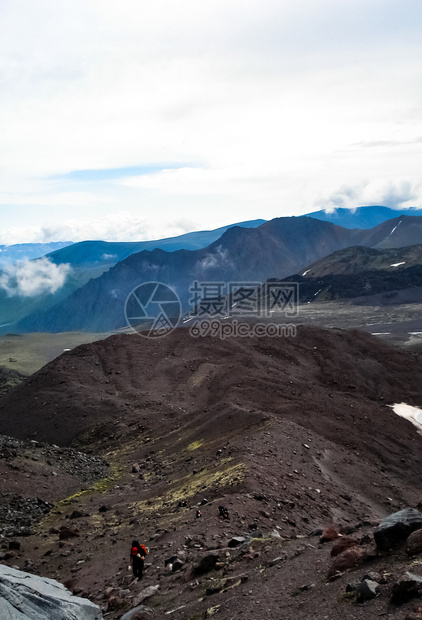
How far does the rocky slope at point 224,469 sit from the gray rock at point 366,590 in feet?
0.35

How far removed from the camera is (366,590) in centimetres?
773

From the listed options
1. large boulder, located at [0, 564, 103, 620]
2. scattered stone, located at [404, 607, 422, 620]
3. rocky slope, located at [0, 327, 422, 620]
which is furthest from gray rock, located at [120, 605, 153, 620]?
scattered stone, located at [404, 607, 422, 620]

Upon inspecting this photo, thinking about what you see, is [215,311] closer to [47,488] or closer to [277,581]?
[47,488]

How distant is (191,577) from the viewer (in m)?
10.9

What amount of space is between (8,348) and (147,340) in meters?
56.5

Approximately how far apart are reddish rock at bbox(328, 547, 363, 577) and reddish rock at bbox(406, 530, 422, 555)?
2.83 feet

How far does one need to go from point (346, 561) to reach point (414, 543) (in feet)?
3.97

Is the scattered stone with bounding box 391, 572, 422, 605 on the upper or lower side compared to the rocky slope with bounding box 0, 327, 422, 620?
upper

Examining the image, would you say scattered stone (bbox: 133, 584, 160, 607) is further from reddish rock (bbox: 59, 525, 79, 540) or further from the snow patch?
the snow patch

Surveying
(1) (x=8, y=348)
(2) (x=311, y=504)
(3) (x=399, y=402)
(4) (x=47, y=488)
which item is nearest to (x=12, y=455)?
(4) (x=47, y=488)

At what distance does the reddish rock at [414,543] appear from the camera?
8.61m

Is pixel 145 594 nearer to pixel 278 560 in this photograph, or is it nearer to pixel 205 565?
pixel 205 565

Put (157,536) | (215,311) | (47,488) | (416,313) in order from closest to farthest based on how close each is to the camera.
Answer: (157,536), (47,488), (416,313), (215,311)

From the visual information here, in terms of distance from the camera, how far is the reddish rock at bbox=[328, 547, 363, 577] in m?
9.05
